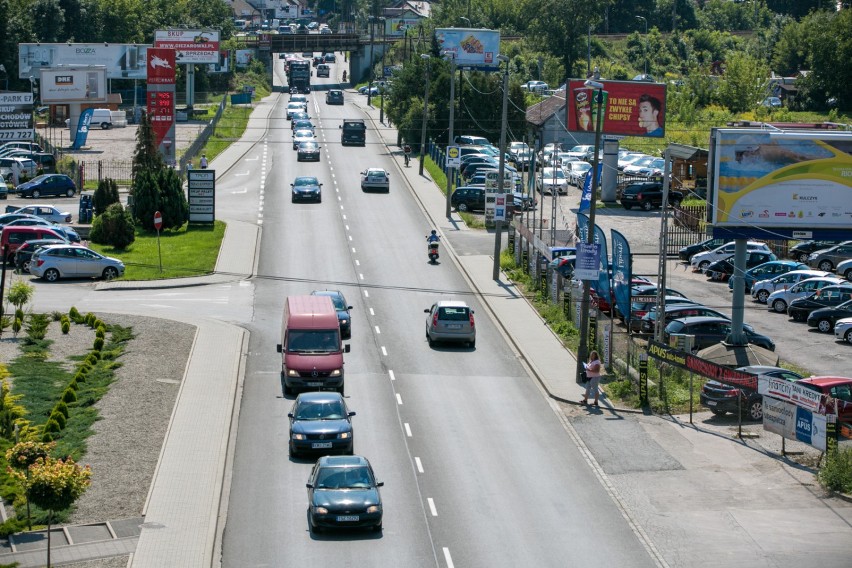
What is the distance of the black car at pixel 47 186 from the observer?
7356cm

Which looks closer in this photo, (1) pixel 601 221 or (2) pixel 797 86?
(1) pixel 601 221

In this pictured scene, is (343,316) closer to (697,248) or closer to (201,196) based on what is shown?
(201,196)

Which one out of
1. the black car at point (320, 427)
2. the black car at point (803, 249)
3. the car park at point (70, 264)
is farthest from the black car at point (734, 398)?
the car park at point (70, 264)

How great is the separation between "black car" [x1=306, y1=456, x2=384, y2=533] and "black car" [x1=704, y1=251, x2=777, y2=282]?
115 feet

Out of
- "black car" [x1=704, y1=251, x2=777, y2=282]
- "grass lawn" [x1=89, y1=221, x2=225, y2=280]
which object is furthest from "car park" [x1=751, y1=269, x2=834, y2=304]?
"grass lawn" [x1=89, y1=221, x2=225, y2=280]

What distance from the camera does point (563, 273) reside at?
53031 mm

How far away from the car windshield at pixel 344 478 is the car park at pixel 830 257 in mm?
38887

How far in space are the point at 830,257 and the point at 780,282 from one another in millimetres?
7590

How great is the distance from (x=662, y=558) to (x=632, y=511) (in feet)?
9.44

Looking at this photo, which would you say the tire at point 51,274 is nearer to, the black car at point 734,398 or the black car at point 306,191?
the black car at point 306,191

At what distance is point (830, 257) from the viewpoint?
195ft

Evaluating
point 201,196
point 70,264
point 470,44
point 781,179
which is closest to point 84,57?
point 470,44

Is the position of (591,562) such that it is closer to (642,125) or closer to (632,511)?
(632,511)

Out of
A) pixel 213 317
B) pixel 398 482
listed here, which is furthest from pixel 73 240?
pixel 398 482
